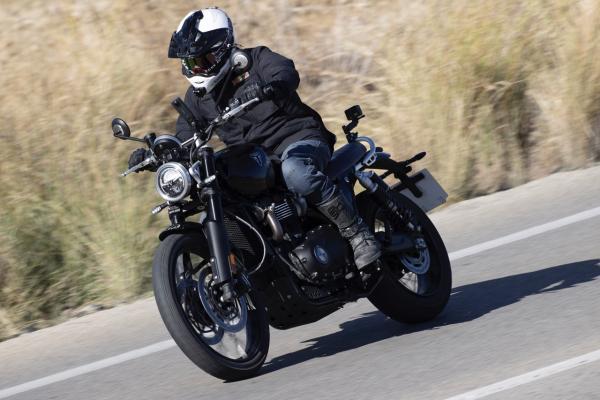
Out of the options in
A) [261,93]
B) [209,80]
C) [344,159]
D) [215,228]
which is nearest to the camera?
[261,93]

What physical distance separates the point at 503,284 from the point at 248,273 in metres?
1.87

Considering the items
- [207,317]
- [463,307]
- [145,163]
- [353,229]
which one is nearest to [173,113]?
[463,307]

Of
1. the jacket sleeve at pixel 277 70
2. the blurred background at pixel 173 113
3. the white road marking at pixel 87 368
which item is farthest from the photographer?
the blurred background at pixel 173 113

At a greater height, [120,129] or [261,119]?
[120,129]

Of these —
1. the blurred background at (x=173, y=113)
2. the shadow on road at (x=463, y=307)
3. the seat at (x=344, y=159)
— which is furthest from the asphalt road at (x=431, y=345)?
the seat at (x=344, y=159)

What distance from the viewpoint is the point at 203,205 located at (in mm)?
5371

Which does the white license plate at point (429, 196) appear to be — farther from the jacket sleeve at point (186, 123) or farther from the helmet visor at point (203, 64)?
the helmet visor at point (203, 64)

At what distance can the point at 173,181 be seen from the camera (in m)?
5.13

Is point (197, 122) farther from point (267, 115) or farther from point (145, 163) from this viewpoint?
point (267, 115)

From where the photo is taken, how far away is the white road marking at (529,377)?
184 inches

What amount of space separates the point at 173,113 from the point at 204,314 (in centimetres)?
511

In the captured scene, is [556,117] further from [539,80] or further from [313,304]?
[313,304]

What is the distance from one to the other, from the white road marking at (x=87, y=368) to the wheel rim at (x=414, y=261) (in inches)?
53.2

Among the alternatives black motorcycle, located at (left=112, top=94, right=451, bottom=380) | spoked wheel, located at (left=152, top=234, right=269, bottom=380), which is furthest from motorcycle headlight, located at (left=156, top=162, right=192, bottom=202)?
spoked wheel, located at (left=152, top=234, right=269, bottom=380)
